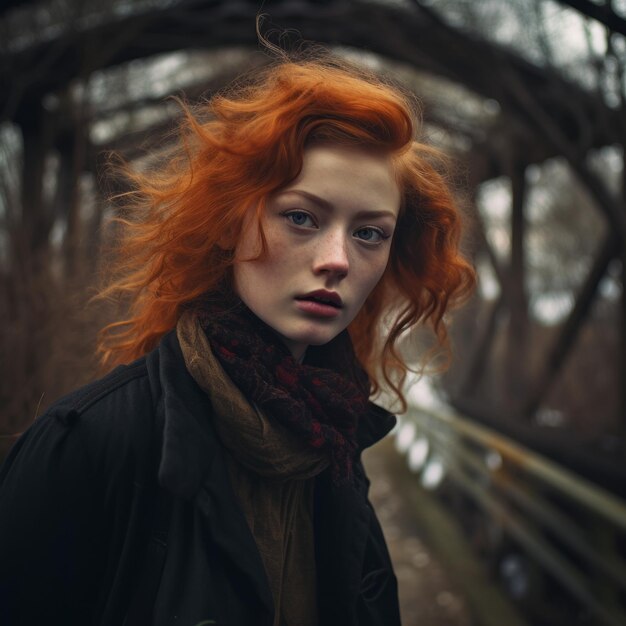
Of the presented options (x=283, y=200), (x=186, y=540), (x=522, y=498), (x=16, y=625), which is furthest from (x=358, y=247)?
(x=522, y=498)

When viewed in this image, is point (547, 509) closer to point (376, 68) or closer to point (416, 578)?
point (416, 578)

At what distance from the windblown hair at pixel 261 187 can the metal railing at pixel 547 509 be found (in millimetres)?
1499

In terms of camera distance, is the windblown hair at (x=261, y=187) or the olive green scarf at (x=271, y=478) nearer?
the olive green scarf at (x=271, y=478)

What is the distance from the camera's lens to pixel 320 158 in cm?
124

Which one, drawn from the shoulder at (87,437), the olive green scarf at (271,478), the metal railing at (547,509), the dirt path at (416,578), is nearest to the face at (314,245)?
the olive green scarf at (271,478)

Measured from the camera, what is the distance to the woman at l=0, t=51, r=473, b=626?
3.41ft

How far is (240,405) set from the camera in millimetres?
1135

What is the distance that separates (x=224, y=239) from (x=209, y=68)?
242 inches

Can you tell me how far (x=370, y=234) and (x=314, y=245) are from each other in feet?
0.48

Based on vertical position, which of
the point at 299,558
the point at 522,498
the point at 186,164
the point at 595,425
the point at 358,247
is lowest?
the point at 595,425

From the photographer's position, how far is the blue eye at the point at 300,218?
1236mm

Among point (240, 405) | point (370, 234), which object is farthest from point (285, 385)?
point (370, 234)

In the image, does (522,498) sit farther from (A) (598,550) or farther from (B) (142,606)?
(B) (142,606)

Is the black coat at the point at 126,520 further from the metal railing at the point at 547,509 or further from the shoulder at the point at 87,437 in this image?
the metal railing at the point at 547,509
